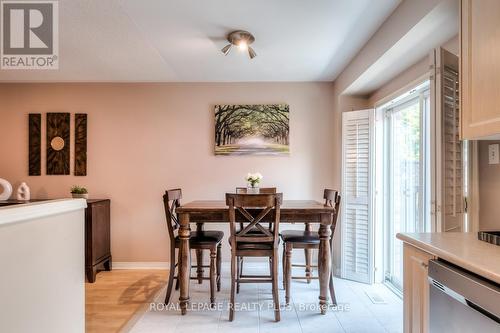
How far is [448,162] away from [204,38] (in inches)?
81.4

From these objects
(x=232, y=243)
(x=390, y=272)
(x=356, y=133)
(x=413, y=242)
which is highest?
(x=356, y=133)

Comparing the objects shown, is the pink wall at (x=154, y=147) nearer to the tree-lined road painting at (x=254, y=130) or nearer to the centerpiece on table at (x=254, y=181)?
the tree-lined road painting at (x=254, y=130)

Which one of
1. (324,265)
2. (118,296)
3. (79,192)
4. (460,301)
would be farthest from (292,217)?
(79,192)

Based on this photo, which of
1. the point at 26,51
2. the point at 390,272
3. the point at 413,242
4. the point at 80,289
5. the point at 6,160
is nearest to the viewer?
the point at 413,242

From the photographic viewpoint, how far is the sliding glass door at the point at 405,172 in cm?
242

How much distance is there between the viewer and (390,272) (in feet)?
9.83

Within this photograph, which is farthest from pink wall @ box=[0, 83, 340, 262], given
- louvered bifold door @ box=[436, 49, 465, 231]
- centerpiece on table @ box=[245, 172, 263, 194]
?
louvered bifold door @ box=[436, 49, 465, 231]

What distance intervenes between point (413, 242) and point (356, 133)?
6.68 ft

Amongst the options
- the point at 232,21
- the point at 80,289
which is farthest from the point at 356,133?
the point at 80,289

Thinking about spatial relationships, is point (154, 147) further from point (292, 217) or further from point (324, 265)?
point (324, 265)

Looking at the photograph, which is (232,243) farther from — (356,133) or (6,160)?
(6,160)

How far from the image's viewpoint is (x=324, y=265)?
7.80ft

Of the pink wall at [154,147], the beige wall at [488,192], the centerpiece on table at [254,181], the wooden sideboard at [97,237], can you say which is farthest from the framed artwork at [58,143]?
the beige wall at [488,192]

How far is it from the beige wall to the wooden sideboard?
11.4 feet
